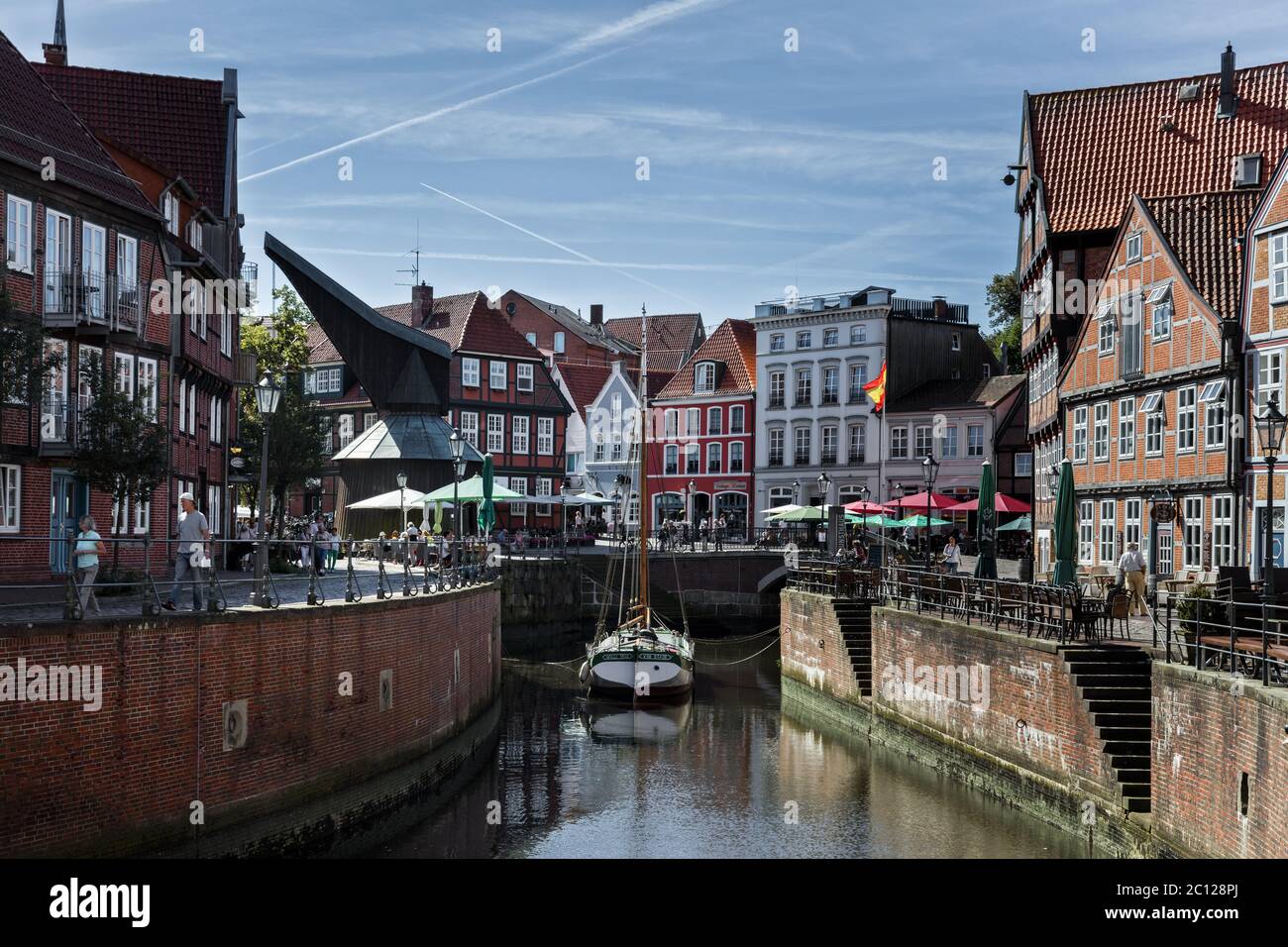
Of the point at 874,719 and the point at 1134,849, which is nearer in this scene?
the point at 1134,849

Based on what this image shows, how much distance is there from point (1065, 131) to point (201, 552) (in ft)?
115

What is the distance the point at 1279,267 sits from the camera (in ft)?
102

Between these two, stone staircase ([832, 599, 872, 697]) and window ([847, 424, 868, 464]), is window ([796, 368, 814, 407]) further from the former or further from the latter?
stone staircase ([832, 599, 872, 697])

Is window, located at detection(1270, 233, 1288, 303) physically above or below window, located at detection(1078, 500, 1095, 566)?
above

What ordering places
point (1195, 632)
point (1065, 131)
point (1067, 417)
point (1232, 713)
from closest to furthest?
point (1232, 713) → point (1195, 632) → point (1067, 417) → point (1065, 131)

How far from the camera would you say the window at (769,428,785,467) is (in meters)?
74.4

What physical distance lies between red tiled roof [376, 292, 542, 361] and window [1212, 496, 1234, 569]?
46.4 metres

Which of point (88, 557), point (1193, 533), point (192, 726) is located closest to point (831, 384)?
point (1193, 533)

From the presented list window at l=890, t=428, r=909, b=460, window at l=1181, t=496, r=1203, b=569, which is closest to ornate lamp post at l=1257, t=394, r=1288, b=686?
window at l=1181, t=496, r=1203, b=569

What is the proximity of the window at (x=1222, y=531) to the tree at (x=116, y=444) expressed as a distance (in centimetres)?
2219

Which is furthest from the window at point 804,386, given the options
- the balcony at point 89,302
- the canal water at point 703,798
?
the balcony at point 89,302
